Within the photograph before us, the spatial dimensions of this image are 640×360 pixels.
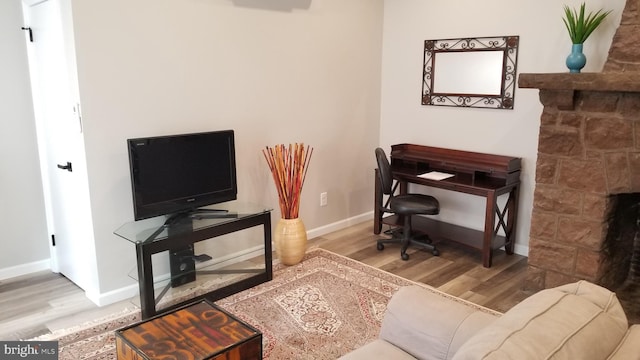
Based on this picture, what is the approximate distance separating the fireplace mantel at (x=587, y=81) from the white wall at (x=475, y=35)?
823mm

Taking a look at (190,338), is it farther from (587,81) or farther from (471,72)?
(471,72)

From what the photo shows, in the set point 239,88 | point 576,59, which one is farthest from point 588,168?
point 239,88

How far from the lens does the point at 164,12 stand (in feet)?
10.6

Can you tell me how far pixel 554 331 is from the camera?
118cm

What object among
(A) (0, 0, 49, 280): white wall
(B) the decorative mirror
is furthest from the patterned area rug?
(B) the decorative mirror

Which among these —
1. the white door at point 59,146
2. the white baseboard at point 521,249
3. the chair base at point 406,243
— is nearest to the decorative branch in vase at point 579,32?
the white baseboard at point 521,249

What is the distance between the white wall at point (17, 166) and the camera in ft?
11.2

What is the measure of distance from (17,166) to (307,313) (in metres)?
2.40

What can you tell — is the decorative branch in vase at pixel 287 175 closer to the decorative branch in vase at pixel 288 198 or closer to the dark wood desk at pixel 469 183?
the decorative branch in vase at pixel 288 198

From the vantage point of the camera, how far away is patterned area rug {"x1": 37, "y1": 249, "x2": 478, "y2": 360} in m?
2.68

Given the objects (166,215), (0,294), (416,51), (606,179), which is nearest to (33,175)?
(0,294)

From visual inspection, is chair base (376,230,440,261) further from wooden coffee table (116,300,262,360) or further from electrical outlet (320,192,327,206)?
wooden coffee table (116,300,262,360)

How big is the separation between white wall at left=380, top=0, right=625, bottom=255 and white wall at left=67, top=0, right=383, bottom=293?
0.23m

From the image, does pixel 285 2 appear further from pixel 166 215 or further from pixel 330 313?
pixel 330 313
